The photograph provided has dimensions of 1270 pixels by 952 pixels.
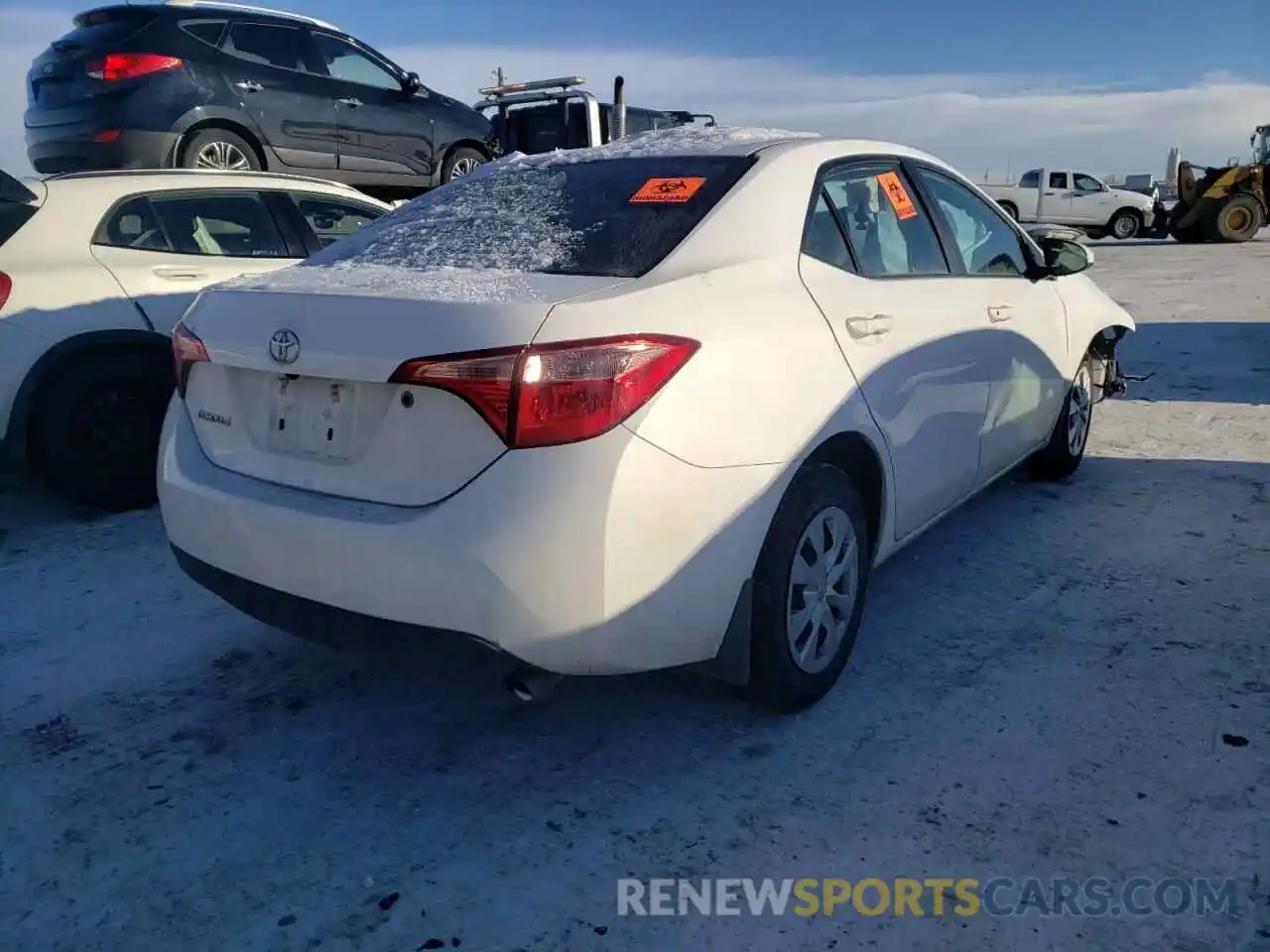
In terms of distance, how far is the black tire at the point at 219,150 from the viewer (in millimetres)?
7945

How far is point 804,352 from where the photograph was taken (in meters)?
2.70

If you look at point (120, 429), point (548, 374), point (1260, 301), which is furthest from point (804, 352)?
point (1260, 301)

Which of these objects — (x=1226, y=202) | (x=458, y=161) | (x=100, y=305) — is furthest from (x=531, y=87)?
(x=1226, y=202)

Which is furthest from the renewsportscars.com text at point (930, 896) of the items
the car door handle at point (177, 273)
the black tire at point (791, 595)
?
the car door handle at point (177, 273)

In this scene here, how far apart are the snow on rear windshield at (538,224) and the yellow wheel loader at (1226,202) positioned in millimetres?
22156

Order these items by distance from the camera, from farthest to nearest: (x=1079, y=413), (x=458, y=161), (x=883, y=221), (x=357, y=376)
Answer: (x=458, y=161) → (x=1079, y=413) → (x=883, y=221) → (x=357, y=376)

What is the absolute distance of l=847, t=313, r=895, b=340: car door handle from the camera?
9.61 feet

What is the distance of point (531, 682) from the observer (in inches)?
91.0

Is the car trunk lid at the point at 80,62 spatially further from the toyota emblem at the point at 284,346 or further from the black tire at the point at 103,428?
the toyota emblem at the point at 284,346

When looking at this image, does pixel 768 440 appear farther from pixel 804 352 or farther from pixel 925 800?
pixel 925 800

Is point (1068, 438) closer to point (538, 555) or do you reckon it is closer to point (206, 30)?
point (538, 555)

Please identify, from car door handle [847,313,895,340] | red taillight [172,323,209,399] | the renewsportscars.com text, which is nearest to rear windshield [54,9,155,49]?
red taillight [172,323,209,399]

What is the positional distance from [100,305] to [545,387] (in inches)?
128

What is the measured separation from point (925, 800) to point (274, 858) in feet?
4.97
